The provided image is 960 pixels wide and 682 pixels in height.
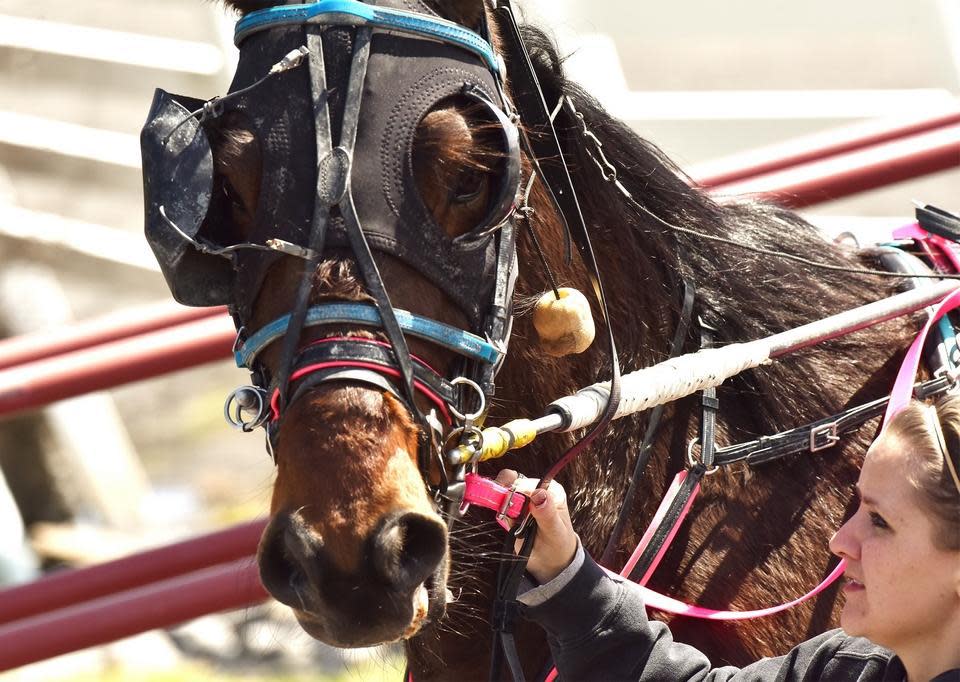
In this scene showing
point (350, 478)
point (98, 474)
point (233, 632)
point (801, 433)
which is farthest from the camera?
point (98, 474)

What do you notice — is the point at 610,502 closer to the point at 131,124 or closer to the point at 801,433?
the point at 801,433

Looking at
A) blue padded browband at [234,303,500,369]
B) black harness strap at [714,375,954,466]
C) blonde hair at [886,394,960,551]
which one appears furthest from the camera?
black harness strap at [714,375,954,466]

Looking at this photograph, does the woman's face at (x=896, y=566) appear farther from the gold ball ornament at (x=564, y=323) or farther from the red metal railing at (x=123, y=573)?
the red metal railing at (x=123, y=573)

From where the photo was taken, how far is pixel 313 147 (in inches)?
60.2

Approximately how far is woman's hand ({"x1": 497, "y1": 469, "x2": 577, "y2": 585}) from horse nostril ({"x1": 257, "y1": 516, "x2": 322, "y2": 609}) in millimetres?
319

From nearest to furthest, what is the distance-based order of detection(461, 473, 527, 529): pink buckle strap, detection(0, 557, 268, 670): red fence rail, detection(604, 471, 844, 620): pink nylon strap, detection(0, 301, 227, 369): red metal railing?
detection(461, 473, 527, 529): pink buckle strap
detection(604, 471, 844, 620): pink nylon strap
detection(0, 557, 268, 670): red fence rail
detection(0, 301, 227, 369): red metal railing

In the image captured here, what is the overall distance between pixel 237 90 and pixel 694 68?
551cm

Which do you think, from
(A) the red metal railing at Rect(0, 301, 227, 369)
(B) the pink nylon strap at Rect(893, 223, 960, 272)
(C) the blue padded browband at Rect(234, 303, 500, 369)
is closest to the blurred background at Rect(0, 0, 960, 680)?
(A) the red metal railing at Rect(0, 301, 227, 369)

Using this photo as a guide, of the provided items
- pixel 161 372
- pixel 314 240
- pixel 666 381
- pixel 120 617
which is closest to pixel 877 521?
pixel 666 381

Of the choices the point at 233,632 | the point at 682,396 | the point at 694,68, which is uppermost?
the point at 682,396

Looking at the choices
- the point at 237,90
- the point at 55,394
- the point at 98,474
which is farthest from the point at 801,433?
the point at 98,474

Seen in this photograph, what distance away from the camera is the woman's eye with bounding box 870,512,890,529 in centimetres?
144

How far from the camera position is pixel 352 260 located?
152 cm

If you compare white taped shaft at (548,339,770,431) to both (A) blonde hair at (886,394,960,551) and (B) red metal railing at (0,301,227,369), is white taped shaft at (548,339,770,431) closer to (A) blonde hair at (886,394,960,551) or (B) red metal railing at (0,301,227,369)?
(A) blonde hair at (886,394,960,551)
